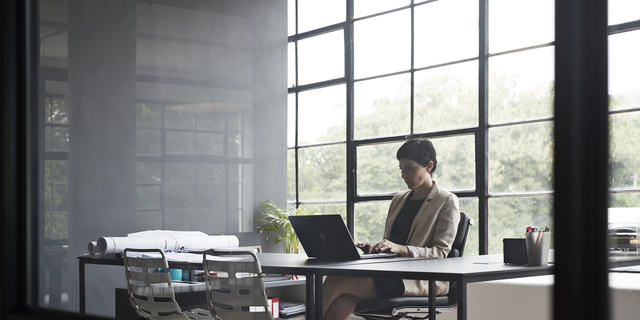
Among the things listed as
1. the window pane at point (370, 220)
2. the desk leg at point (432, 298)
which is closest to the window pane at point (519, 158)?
the window pane at point (370, 220)

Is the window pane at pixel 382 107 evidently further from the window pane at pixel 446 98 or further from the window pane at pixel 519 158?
the window pane at pixel 519 158

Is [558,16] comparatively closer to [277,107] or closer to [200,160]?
[200,160]

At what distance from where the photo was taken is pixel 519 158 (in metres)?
4.95

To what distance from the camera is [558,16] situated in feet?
2.64

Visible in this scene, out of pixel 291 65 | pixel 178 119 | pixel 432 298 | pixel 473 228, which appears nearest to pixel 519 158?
pixel 473 228

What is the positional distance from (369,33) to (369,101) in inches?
28.0

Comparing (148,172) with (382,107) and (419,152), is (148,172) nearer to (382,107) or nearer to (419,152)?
(382,107)

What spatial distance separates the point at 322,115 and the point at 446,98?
1.61 meters

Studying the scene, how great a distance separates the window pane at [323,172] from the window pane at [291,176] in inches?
3.5

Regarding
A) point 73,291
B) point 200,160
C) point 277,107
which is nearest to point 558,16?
point 73,291

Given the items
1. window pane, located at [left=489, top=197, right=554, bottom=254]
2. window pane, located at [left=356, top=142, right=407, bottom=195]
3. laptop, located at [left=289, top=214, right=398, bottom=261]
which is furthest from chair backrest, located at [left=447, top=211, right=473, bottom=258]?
window pane, located at [left=356, top=142, right=407, bottom=195]

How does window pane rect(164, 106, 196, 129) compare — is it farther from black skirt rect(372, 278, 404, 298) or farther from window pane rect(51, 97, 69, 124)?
black skirt rect(372, 278, 404, 298)

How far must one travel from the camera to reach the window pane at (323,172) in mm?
6492

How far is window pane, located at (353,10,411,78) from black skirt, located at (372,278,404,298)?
328 cm
